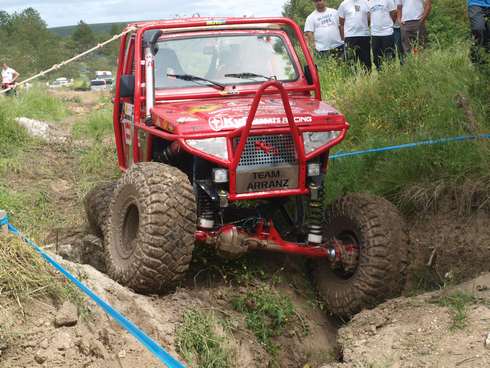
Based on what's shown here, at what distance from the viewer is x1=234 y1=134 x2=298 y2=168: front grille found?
19.2 feet

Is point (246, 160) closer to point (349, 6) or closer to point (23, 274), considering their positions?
point (23, 274)

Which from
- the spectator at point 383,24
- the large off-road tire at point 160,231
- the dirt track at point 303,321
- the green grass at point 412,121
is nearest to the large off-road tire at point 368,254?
the dirt track at point 303,321

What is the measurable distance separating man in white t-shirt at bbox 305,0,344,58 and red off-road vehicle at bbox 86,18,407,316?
165 inches

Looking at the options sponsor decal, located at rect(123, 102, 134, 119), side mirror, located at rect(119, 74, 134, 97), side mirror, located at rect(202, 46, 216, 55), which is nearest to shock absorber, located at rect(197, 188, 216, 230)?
side mirror, located at rect(119, 74, 134, 97)

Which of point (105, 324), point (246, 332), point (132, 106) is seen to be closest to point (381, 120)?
point (132, 106)

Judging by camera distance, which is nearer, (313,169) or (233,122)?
(233,122)

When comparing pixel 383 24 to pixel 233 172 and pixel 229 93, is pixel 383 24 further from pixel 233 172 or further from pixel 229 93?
pixel 233 172

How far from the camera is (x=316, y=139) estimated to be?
6.02 m

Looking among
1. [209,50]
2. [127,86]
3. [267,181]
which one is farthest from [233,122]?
[209,50]

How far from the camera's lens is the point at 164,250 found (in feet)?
18.1

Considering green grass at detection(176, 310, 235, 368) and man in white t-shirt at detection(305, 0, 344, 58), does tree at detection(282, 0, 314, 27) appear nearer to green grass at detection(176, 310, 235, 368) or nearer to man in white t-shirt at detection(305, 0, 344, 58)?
man in white t-shirt at detection(305, 0, 344, 58)

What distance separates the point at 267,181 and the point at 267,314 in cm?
101

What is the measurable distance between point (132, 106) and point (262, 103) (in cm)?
122

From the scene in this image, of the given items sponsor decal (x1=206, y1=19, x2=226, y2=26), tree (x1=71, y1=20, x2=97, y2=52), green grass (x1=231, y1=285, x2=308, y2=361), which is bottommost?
tree (x1=71, y1=20, x2=97, y2=52)
